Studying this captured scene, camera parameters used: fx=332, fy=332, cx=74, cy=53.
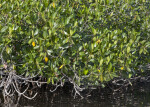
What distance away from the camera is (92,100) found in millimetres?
6367

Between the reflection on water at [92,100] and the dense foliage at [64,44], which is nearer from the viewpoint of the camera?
the dense foliage at [64,44]

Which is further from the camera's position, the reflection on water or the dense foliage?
the reflection on water

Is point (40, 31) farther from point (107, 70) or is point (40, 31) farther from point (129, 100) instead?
point (129, 100)

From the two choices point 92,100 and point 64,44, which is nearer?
point 64,44

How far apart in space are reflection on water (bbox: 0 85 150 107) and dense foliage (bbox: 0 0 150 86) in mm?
416

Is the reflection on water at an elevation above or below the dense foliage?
below

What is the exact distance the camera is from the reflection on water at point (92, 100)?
6.05 metres

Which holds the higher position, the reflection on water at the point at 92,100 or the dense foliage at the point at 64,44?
the dense foliage at the point at 64,44

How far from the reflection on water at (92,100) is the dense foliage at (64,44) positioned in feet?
1.37

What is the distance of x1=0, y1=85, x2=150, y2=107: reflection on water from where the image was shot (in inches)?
238

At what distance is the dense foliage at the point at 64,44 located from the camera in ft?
18.0

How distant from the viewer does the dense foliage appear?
18.0ft

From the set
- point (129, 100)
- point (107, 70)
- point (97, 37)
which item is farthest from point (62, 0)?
point (129, 100)

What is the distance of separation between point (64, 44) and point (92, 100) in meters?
1.47
